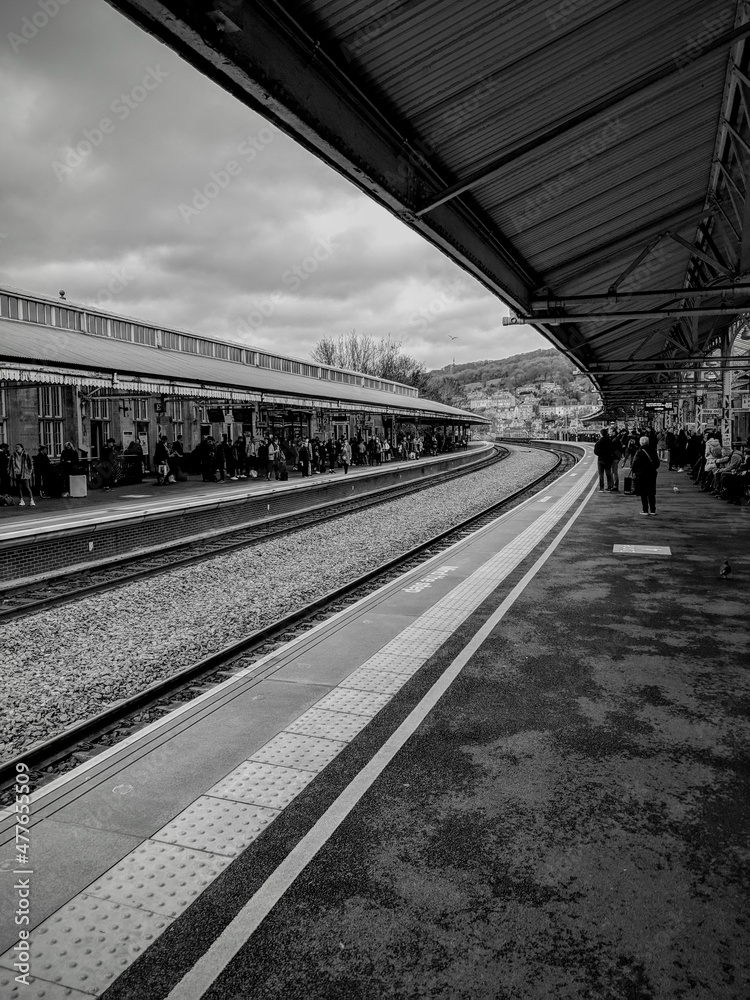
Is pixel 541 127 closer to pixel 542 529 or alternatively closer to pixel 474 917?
pixel 474 917

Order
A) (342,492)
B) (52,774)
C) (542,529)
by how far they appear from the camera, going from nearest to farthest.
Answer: (52,774), (542,529), (342,492)

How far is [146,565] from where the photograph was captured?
11.7m

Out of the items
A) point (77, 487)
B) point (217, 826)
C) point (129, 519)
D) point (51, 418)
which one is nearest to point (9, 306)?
point (51, 418)

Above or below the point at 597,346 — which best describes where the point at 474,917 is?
below

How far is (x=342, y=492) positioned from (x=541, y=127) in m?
18.1

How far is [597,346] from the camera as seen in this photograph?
18844 mm

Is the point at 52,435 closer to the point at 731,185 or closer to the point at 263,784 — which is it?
the point at 731,185

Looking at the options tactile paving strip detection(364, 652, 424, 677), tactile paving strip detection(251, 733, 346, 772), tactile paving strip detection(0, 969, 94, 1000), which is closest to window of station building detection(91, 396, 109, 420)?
tactile paving strip detection(364, 652, 424, 677)

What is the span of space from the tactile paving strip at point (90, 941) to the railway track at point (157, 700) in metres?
1.34

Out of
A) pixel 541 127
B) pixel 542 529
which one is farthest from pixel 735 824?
pixel 542 529

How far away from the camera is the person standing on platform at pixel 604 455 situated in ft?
62.0

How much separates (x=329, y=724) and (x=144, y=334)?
29.0 meters

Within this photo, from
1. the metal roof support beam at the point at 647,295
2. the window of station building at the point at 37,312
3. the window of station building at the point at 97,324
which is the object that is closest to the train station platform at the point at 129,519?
the window of station building at the point at 37,312

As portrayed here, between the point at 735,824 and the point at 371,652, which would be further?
the point at 371,652
